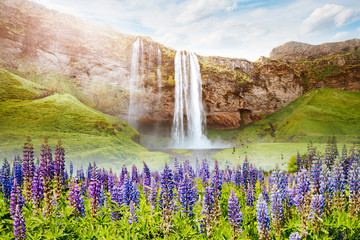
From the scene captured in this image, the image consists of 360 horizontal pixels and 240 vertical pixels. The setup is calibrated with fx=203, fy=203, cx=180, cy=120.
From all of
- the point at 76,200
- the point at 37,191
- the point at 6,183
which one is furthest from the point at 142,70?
the point at 76,200

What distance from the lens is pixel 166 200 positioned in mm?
5727

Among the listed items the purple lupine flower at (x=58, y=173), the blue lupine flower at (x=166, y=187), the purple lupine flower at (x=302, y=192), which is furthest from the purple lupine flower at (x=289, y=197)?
the purple lupine flower at (x=58, y=173)

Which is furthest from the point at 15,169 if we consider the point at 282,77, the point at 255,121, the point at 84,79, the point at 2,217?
the point at 282,77

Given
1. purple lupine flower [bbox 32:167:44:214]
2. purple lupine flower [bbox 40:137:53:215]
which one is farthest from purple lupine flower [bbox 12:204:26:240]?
purple lupine flower [bbox 32:167:44:214]

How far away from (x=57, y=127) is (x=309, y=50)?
12105 centimetres

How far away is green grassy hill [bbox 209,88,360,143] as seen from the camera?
63.0 m

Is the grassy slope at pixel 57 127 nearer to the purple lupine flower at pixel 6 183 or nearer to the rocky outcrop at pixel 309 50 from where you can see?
the purple lupine flower at pixel 6 183

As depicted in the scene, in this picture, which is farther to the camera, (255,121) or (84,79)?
(255,121)

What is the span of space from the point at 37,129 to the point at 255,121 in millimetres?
82222

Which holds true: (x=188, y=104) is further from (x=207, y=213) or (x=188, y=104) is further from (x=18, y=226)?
(x=18, y=226)

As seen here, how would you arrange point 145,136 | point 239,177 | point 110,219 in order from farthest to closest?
point 145,136
point 239,177
point 110,219

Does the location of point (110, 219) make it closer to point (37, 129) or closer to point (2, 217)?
point (2, 217)

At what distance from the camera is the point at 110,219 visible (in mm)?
6219

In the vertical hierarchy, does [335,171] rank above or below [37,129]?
below
